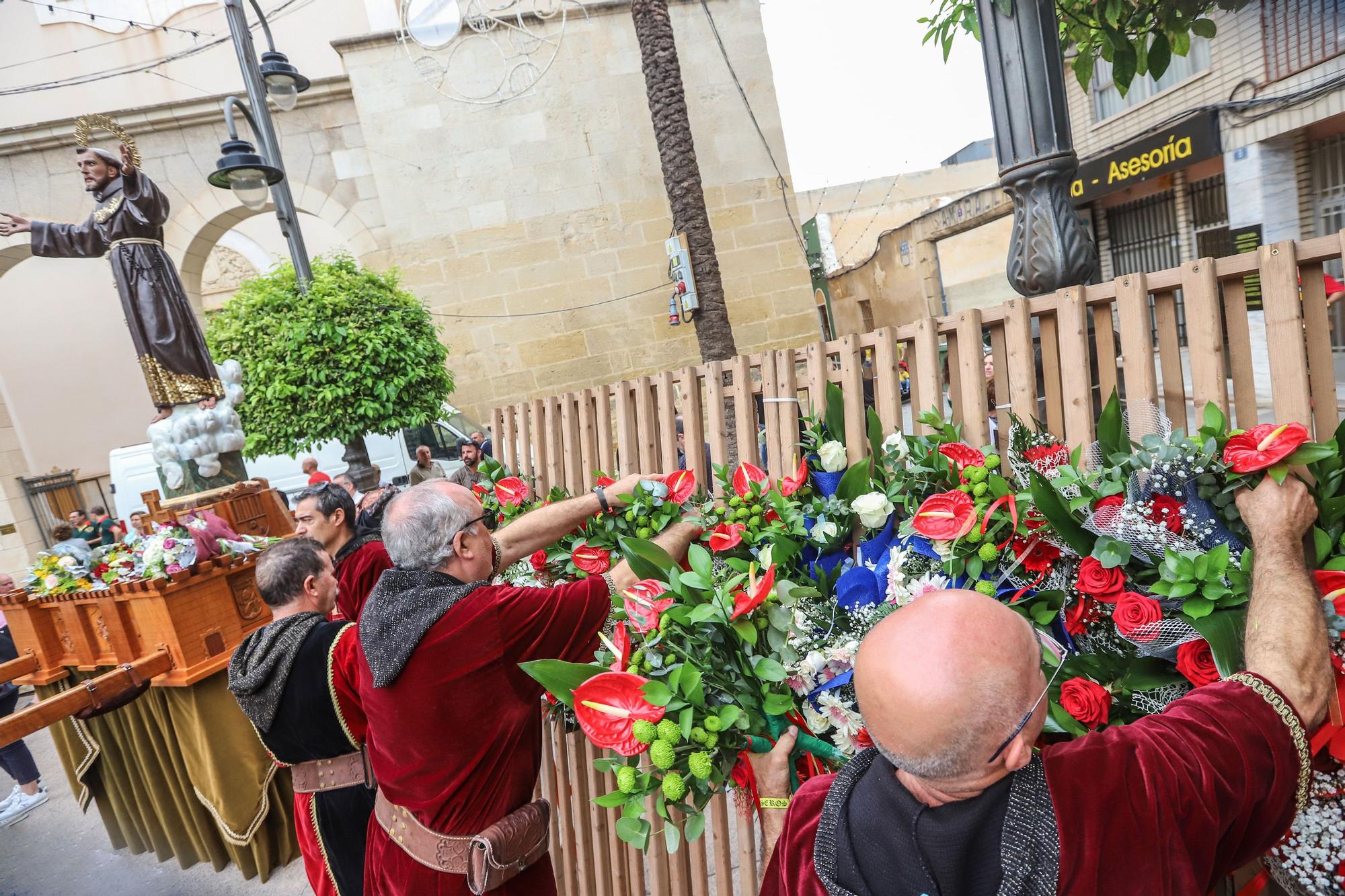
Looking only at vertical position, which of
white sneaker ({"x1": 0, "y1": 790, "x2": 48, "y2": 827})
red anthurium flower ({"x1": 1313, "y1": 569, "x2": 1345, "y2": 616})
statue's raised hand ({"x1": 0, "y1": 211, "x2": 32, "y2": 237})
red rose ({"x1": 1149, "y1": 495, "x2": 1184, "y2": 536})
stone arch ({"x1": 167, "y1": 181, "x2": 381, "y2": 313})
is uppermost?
stone arch ({"x1": 167, "y1": 181, "x2": 381, "y2": 313})

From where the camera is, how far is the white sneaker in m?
5.15

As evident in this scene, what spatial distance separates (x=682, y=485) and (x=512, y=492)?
121 centimetres

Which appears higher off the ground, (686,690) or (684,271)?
(684,271)

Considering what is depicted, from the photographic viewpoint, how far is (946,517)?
5.68ft

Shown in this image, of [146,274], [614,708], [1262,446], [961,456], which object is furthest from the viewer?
[146,274]

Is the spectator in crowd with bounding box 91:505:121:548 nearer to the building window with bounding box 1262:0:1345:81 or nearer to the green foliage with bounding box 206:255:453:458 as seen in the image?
the green foliage with bounding box 206:255:453:458

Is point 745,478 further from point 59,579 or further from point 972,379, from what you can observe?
point 59,579

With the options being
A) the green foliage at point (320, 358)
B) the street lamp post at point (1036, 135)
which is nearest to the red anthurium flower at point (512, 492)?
the street lamp post at point (1036, 135)

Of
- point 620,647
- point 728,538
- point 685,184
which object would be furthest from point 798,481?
point 685,184

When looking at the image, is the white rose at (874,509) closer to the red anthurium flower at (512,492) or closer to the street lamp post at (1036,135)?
the street lamp post at (1036,135)

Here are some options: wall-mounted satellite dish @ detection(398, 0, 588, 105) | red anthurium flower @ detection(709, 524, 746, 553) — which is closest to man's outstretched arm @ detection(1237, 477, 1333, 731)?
red anthurium flower @ detection(709, 524, 746, 553)

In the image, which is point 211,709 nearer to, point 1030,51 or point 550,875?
point 550,875

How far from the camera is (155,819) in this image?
4.36 meters

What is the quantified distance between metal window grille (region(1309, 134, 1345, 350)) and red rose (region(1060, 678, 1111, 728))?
27.6 feet
